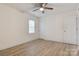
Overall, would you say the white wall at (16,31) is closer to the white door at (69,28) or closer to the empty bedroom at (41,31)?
the empty bedroom at (41,31)

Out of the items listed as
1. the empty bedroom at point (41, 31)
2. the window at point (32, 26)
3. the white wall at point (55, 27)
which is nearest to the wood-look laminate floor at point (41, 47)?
the empty bedroom at point (41, 31)

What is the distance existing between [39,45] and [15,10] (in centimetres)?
104

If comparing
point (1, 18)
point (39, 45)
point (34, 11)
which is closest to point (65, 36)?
point (39, 45)

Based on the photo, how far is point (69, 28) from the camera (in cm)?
271

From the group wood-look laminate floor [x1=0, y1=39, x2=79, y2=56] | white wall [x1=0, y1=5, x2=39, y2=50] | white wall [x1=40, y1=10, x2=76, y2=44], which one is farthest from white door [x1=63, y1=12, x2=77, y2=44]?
white wall [x1=0, y1=5, x2=39, y2=50]

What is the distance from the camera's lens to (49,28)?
9.22ft

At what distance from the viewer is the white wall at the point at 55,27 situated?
2703mm

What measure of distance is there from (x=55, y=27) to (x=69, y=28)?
1.14 ft

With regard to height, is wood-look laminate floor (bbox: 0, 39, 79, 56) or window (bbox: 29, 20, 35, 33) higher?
window (bbox: 29, 20, 35, 33)

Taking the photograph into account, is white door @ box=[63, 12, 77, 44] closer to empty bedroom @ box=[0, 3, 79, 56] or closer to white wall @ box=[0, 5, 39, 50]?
empty bedroom @ box=[0, 3, 79, 56]

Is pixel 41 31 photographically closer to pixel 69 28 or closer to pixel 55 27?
pixel 55 27

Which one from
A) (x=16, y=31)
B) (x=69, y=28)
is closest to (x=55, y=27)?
(x=69, y=28)

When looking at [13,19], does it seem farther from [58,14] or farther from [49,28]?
[58,14]

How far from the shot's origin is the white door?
8.61 feet
